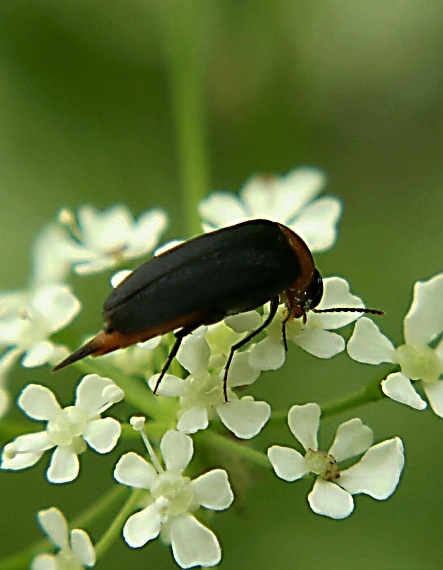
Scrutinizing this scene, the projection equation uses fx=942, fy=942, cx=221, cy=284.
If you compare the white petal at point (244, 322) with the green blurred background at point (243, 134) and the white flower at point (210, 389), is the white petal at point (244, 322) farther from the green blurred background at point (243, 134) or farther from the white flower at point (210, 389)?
the green blurred background at point (243, 134)

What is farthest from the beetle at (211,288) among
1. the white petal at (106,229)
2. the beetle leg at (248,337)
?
the white petal at (106,229)

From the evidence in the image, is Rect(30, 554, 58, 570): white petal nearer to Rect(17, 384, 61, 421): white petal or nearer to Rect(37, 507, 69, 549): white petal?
Rect(37, 507, 69, 549): white petal

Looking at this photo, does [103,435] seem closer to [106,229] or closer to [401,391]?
[401,391]

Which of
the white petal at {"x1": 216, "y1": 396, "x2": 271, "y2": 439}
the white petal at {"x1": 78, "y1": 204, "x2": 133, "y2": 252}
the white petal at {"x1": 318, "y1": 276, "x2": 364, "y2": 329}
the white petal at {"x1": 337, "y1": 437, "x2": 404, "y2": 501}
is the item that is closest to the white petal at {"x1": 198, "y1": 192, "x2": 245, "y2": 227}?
the white petal at {"x1": 78, "y1": 204, "x2": 133, "y2": 252}

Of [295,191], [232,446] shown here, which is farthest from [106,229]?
[232,446]

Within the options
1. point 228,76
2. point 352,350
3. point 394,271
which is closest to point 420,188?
point 394,271
